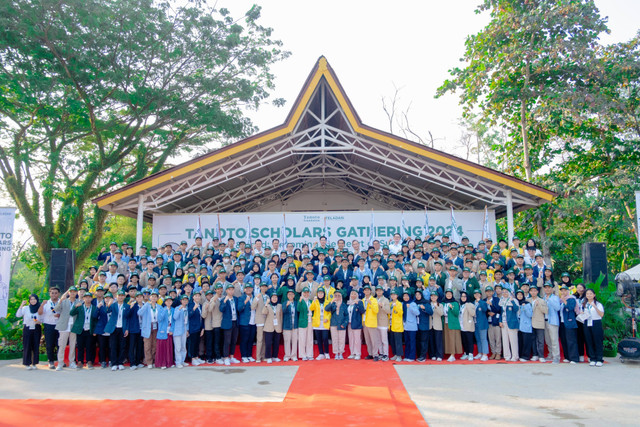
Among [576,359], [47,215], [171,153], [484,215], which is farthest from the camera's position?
[171,153]

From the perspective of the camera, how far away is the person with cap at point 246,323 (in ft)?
27.5

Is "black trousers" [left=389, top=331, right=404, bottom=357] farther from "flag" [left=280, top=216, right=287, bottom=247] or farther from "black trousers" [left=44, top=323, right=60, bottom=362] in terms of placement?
"black trousers" [left=44, top=323, right=60, bottom=362]

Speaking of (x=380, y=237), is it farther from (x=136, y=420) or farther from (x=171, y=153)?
(x=171, y=153)

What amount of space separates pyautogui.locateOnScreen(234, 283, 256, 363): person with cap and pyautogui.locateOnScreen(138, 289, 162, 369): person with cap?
4.78 feet

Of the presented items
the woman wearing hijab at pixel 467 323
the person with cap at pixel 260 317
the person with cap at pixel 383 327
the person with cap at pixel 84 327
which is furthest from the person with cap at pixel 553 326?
the person with cap at pixel 84 327

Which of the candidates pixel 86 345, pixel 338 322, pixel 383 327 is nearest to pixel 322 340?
pixel 338 322

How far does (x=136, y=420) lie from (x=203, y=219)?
8516 millimetres

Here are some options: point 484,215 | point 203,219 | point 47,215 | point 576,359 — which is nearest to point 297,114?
point 203,219

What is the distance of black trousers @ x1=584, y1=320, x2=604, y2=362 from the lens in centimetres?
768

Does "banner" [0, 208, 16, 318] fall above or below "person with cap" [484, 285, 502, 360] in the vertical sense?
above

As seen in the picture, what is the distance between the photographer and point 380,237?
508 inches

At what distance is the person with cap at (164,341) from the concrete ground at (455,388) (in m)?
0.28

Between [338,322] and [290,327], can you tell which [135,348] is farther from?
[338,322]

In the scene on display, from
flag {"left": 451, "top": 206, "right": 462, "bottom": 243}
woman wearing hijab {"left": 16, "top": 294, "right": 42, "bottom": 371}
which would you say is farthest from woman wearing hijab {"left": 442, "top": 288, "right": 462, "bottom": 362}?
woman wearing hijab {"left": 16, "top": 294, "right": 42, "bottom": 371}
